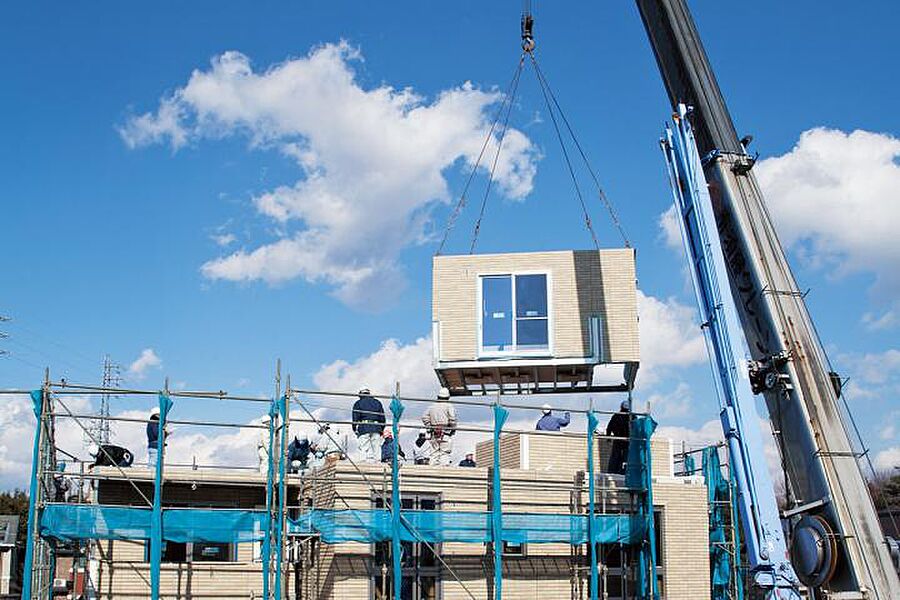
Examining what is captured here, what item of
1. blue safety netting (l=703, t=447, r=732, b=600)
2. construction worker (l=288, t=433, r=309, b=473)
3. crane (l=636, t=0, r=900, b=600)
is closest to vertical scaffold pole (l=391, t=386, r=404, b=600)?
construction worker (l=288, t=433, r=309, b=473)

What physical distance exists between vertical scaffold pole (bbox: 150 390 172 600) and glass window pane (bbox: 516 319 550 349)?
24.7ft

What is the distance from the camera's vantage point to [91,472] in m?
19.5

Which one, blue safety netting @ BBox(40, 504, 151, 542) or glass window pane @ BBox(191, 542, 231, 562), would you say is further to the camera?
glass window pane @ BBox(191, 542, 231, 562)

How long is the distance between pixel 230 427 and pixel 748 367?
31.4 feet

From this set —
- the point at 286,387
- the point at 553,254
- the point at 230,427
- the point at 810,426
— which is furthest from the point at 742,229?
the point at 230,427

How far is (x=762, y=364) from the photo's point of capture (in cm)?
1534

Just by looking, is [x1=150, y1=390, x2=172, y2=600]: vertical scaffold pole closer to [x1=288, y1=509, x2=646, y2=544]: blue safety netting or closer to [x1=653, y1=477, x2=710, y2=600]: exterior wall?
[x1=288, y1=509, x2=646, y2=544]: blue safety netting

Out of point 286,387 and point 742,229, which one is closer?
point 742,229

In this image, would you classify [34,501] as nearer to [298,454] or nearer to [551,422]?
[298,454]

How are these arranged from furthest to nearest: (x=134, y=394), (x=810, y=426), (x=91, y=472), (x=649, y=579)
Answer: (x=649, y=579), (x=91, y=472), (x=134, y=394), (x=810, y=426)

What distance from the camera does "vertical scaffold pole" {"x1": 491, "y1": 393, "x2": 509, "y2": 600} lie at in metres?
19.0

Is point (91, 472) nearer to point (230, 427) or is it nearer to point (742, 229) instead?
point (230, 427)

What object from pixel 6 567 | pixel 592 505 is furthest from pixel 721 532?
pixel 6 567

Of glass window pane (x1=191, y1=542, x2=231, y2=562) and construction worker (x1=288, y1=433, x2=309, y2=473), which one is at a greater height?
construction worker (x1=288, y1=433, x2=309, y2=473)
